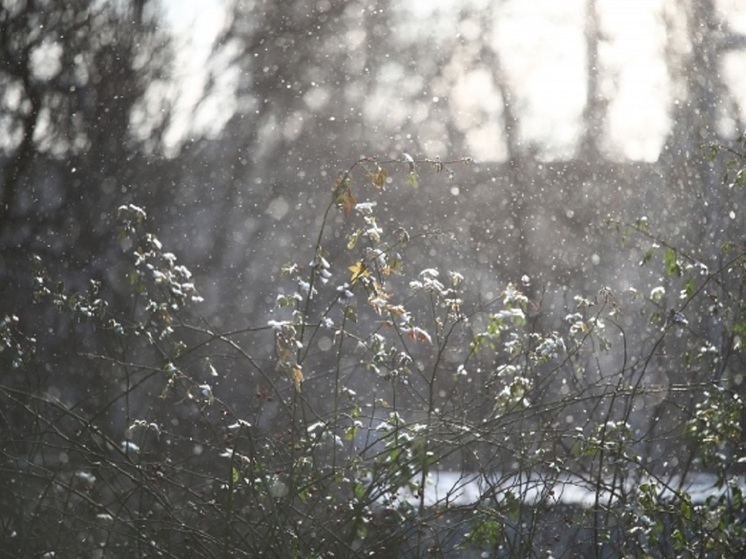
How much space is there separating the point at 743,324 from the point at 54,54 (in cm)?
590

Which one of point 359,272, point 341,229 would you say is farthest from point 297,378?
point 341,229

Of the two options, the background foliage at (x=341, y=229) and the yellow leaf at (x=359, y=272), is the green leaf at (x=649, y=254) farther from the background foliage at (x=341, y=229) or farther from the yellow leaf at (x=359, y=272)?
the yellow leaf at (x=359, y=272)

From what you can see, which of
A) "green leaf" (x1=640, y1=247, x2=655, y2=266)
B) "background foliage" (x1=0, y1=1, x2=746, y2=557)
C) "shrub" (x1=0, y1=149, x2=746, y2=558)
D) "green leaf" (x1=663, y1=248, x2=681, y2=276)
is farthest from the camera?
"background foliage" (x1=0, y1=1, x2=746, y2=557)

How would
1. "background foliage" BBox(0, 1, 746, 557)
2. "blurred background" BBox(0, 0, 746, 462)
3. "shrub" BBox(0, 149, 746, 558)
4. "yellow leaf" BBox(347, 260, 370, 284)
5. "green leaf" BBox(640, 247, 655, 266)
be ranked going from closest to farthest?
"shrub" BBox(0, 149, 746, 558) < "yellow leaf" BBox(347, 260, 370, 284) < "green leaf" BBox(640, 247, 655, 266) < "background foliage" BBox(0, 1, 746, 557) < "blurred background" BBox(0, 0, 746, 462)

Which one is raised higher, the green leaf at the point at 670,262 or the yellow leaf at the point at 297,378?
the green leaf at the point at 670,262

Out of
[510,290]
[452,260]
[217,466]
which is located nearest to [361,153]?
[452,260]

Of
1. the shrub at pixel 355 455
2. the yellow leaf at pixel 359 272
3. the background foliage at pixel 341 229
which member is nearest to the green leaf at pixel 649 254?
the shrub at pixel 355 455

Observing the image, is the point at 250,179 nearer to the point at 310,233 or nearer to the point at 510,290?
the point at 310,233

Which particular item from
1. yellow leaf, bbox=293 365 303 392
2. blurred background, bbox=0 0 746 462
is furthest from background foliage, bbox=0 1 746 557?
yellow leaf, bbox=293 365 303 392

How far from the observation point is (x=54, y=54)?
8008mm

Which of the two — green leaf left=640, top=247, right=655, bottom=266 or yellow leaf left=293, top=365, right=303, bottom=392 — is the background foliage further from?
yellow leaf left=293, top=365, right=303, bottom=392

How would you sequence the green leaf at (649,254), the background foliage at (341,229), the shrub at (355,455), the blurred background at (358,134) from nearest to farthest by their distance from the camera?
the shrub at (355,455) < the green leaf at (649,254) < the background foliage at (341,229) < the blurred background at (358,134)

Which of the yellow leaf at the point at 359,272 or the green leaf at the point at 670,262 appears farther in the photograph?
the green leaf at the point at 670,262

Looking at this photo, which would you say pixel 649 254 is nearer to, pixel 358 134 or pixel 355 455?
pixel 355 455
